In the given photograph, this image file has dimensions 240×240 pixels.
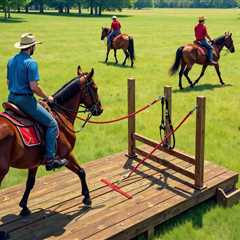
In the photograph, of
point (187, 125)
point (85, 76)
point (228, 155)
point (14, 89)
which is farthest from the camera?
point (187, 125)

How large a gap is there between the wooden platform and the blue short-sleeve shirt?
2.18 meters

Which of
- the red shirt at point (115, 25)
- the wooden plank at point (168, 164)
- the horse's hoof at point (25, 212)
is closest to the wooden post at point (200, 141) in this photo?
the wooden plank at point (168, 164)

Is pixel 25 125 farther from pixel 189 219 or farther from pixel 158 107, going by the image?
pixel 158 107

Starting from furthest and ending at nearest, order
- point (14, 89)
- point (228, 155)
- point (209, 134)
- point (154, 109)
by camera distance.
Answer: point (154, 109) → point (209, 134) → point (228, 155) → point (14, 89)

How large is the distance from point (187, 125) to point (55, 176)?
5.94 m

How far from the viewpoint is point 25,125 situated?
647 cm

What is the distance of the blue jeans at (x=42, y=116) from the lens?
21.3 ft

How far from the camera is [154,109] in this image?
49.3 ft

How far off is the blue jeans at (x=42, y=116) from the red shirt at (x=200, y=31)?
12.7 meters

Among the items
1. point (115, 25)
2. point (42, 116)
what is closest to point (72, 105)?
point (42, 116)

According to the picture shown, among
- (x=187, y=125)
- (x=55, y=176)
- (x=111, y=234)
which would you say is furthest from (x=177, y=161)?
(x=187, y=125)

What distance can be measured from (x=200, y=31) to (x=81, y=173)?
12.6 metres

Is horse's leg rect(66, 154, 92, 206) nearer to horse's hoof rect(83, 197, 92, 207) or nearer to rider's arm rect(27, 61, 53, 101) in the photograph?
horse's hoof rect(83, 197, 92, 207)

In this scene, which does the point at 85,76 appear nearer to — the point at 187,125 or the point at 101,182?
the point at 101,182
